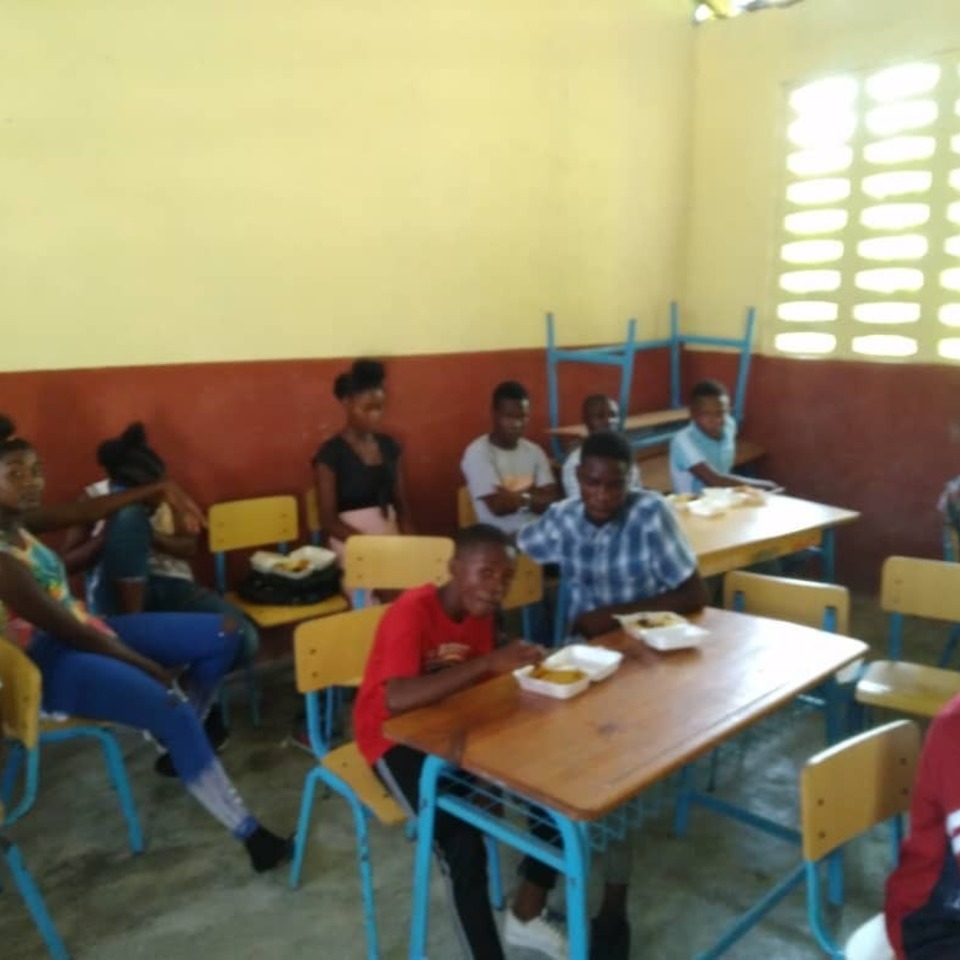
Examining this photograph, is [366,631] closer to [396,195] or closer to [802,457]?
[396,195]

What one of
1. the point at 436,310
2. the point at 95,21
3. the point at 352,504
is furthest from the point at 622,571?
the point at 95,21

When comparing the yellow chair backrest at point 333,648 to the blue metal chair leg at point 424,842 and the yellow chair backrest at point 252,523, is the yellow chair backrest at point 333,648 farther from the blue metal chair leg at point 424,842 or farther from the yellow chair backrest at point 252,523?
the yellow chair backrest at point 252,523

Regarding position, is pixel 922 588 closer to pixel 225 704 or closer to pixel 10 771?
pixel 225 704

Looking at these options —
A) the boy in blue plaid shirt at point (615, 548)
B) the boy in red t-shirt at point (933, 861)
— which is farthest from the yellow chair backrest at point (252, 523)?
the boy in red t-shirt at point (933, 861)

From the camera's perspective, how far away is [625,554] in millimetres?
2842

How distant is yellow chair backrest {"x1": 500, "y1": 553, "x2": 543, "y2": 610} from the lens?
3141 millimetres

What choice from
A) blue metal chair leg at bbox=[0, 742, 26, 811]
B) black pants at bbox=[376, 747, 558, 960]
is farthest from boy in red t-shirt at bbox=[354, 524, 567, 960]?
blue metal chair leg at bbox=[0, 742, 26, 811]

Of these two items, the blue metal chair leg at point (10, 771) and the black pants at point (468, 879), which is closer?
the black pants at point (468, 879)

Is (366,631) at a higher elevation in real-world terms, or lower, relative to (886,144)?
lower

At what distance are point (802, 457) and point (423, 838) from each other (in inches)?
164

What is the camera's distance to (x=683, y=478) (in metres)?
4.69

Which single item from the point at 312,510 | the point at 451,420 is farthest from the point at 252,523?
the point at 451,420

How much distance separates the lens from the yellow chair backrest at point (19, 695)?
2309 millimetres

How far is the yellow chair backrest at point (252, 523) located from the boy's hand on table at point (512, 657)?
6.99 ft
